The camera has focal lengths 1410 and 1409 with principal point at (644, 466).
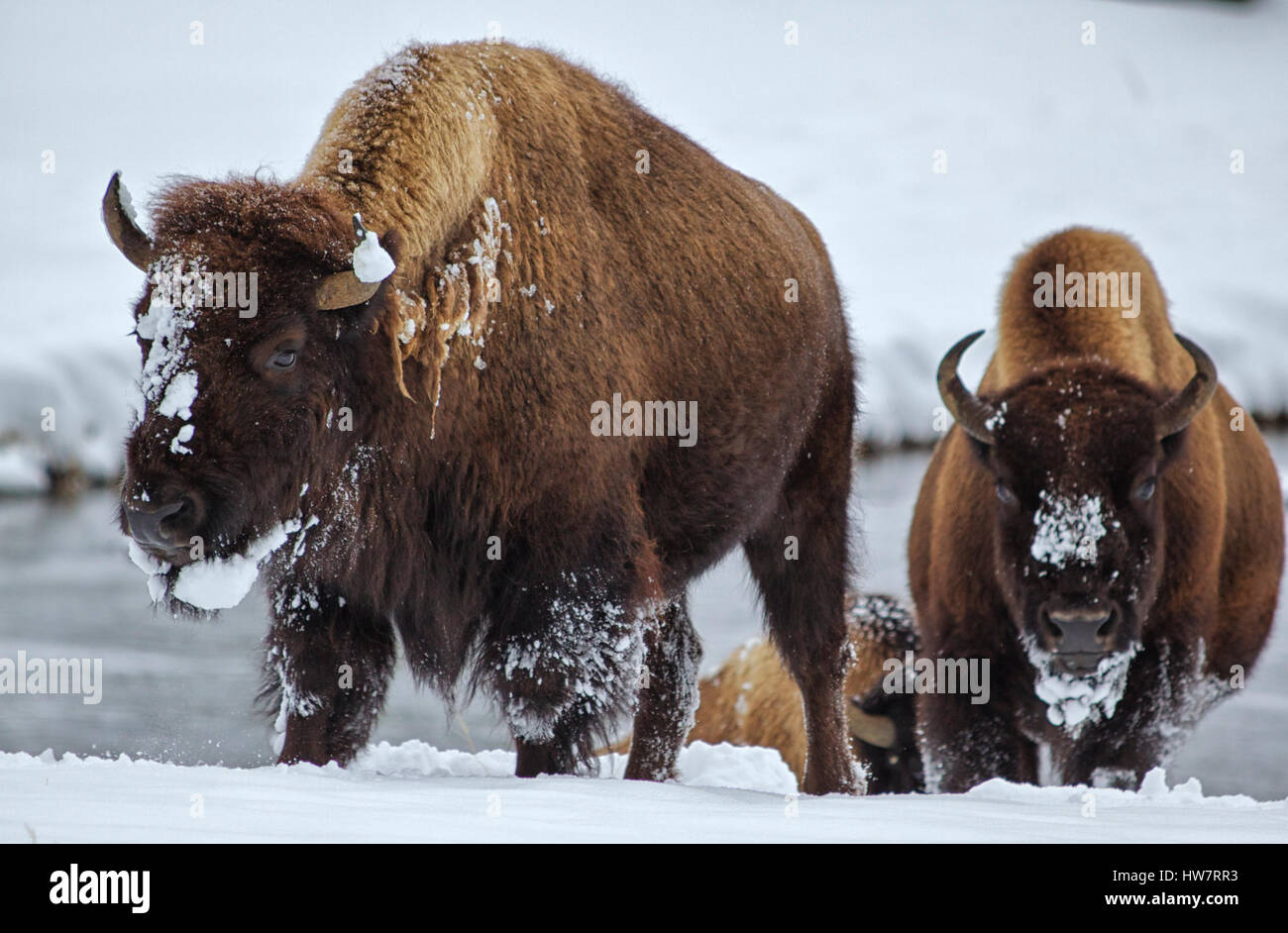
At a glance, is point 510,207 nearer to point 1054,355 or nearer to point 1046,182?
point 1054,355

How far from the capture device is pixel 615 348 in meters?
4.11

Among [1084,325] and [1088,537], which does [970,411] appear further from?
[1084,325]

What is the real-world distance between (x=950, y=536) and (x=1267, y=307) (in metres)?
19.6

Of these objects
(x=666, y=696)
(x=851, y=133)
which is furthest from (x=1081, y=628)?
(x=851, y=133)

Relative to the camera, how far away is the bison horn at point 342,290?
134 inches

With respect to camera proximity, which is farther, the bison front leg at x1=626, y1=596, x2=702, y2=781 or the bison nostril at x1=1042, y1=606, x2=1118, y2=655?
the bison front leg at x1=626, y1=596, x2=702, y2=781

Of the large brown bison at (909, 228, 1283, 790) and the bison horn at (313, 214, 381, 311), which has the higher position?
the bison horn at (313, 214, 381, 311)

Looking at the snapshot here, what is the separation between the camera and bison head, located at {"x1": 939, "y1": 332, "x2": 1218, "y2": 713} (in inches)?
195

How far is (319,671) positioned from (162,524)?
0.91 m

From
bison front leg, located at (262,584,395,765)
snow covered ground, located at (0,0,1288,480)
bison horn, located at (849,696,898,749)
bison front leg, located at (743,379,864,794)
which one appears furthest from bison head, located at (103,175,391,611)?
snow covered ground, located at (0,0,1288,480)

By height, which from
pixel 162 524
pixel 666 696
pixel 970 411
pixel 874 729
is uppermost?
pixel 970 411

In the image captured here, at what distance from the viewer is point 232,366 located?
130 inches

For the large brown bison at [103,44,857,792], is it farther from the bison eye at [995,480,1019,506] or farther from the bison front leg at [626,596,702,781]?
the bison eye at [995,480,1019,506]
